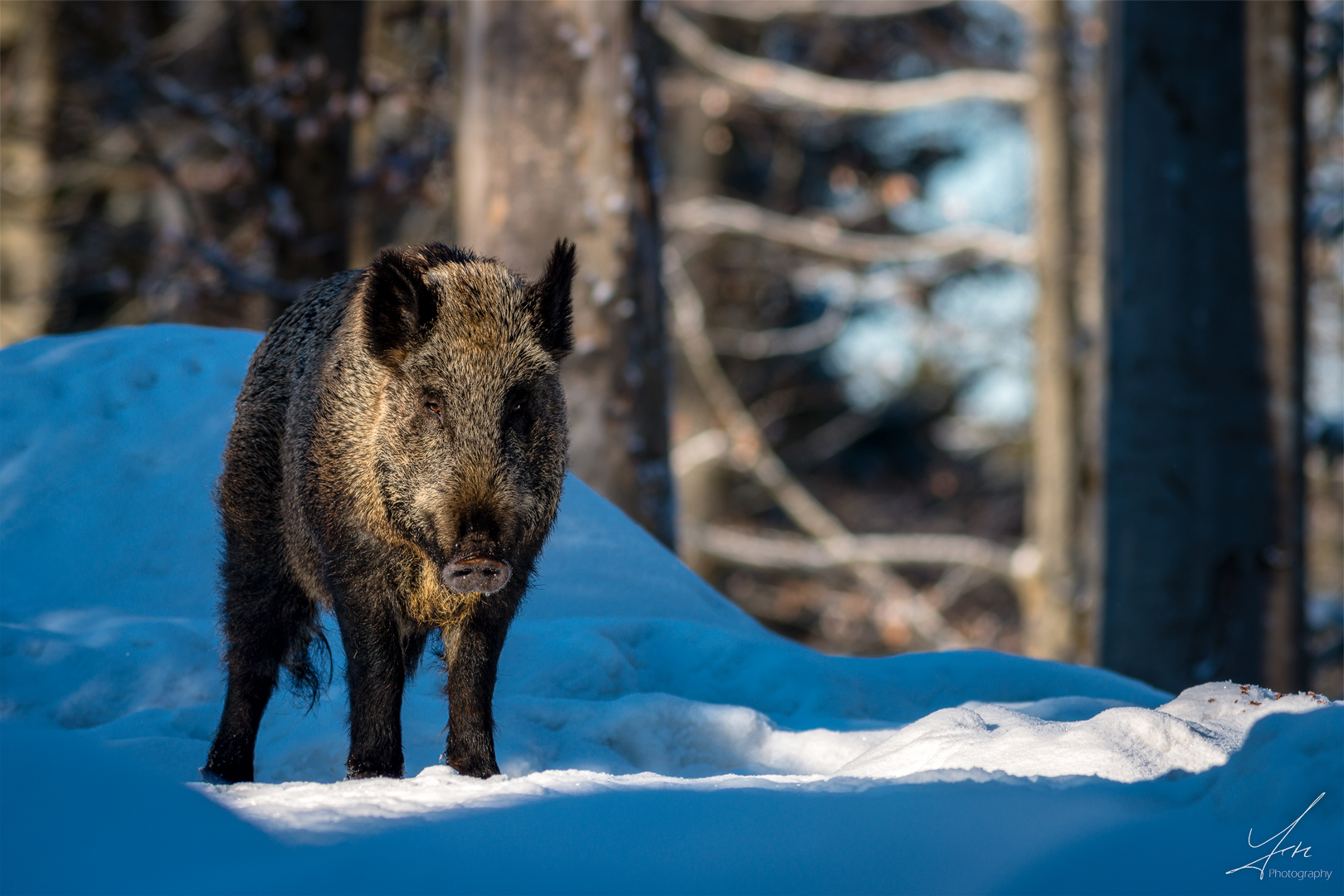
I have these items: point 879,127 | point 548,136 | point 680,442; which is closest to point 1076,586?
point 680,442

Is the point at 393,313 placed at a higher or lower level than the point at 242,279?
→ lower

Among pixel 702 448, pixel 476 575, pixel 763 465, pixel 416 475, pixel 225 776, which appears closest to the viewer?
pixel 476 575

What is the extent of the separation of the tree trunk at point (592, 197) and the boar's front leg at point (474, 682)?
320 centimetres

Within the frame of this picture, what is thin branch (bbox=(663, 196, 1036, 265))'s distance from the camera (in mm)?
13797

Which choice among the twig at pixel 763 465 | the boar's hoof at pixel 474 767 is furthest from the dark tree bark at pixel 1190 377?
the twig at pixel 763 465

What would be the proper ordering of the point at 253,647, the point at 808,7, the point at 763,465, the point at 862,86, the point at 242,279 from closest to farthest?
the point at 253,647, the point at 242,279, the point at 862,86, the point at 808,7, the point at 763,465

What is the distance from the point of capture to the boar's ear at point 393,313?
323cm

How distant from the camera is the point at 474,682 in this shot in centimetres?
333

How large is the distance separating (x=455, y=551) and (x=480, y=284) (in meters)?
0.85

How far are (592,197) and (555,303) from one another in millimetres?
3155

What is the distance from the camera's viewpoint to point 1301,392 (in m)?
6.67

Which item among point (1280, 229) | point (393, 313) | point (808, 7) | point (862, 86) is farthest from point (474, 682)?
point (808, 7)

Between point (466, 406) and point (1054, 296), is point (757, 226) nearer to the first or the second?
point (1054, 296)

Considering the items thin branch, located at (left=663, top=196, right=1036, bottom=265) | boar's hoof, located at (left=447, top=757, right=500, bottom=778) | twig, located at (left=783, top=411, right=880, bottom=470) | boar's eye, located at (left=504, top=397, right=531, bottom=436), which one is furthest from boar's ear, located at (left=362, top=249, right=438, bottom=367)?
twig, located at (left=783, top=411, right=880, bottom=470)
